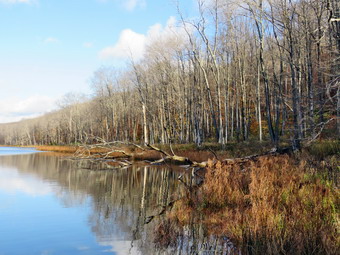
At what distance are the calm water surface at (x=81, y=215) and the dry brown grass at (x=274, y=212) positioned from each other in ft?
4.72

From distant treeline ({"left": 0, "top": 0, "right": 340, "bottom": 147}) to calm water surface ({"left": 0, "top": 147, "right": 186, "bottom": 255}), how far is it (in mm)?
5861

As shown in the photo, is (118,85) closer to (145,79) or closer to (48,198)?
(145,79)

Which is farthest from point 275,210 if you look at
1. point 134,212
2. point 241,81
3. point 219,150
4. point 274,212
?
point 241,81

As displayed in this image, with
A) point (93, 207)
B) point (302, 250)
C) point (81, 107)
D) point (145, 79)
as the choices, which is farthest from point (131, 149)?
point (81, 107)

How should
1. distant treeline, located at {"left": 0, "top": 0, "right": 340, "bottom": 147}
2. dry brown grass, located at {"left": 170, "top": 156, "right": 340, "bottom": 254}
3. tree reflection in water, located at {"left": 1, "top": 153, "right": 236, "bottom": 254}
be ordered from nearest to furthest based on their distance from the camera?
1. dry brown grass, located at {"left": 170, "top": 156, "right": 340, "bottom": 254}
2. tree reflection in water, located at {"left": 1, "top": 153, "right": 236, "bottom": 254}
3. distant treeline, located at {"left": 0, "top": 0, "right": 340, "bottom": 147}

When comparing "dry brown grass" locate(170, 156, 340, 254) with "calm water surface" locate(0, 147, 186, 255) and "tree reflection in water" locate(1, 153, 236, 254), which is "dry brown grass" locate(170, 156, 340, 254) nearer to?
"tree reflection in water" locate(1, 153, 236, 254)

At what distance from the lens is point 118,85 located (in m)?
48.0

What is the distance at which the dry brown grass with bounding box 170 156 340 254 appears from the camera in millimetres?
4656

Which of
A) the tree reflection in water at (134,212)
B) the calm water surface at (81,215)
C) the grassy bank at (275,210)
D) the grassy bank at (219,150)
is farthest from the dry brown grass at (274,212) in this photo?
the grassy bank at (219,150)

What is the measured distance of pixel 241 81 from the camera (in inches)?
1025

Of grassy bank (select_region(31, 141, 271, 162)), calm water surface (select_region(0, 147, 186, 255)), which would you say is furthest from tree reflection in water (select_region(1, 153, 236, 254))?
grassy bank (select_region(31, 141, 271, 162))

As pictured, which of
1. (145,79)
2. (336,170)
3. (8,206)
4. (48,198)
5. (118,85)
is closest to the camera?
(336,170)

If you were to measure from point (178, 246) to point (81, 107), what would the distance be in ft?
218

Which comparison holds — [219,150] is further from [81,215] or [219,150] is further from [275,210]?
[275,210]
